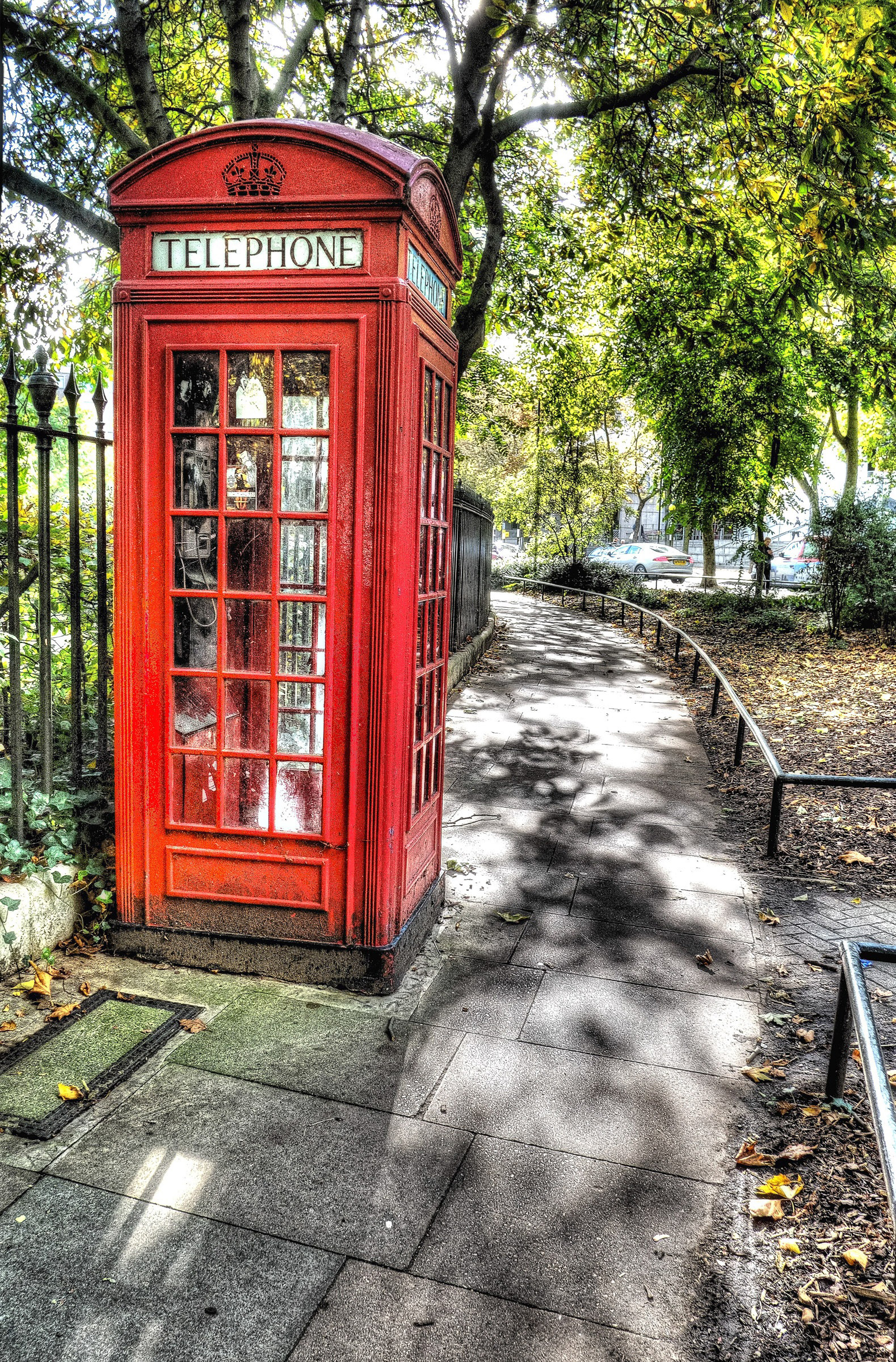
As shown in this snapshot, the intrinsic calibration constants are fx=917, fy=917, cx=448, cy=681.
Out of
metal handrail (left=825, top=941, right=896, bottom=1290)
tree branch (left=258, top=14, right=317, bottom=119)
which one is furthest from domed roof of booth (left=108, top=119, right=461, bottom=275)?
metal handrail (left=825, top=941, right=896, bottom=1290)

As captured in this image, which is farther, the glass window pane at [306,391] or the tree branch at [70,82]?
the tree branch at [70,82]

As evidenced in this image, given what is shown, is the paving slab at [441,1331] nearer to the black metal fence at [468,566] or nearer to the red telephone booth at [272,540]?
the red telephone booth at [272,540]

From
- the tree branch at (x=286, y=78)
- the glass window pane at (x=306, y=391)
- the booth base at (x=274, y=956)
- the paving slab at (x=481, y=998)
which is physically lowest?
the paving slab at (x=481, y=998)

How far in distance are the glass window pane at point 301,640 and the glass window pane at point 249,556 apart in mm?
145

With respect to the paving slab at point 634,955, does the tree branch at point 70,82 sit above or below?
above

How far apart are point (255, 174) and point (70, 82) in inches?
113

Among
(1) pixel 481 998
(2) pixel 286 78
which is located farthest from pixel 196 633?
(2) pixel 286 78

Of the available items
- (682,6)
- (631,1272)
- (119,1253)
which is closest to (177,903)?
(119,1253)

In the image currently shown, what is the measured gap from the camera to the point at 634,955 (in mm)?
4488

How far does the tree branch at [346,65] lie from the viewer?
651 cm

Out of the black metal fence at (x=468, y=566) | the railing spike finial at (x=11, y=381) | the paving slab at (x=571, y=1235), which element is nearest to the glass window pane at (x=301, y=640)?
the railing spike finial at (x=11, y=381)

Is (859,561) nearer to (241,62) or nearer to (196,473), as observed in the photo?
(241,62)

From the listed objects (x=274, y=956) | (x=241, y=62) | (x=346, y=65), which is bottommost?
(x=274, y=956)

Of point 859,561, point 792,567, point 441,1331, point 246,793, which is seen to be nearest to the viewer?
point 441,1331
